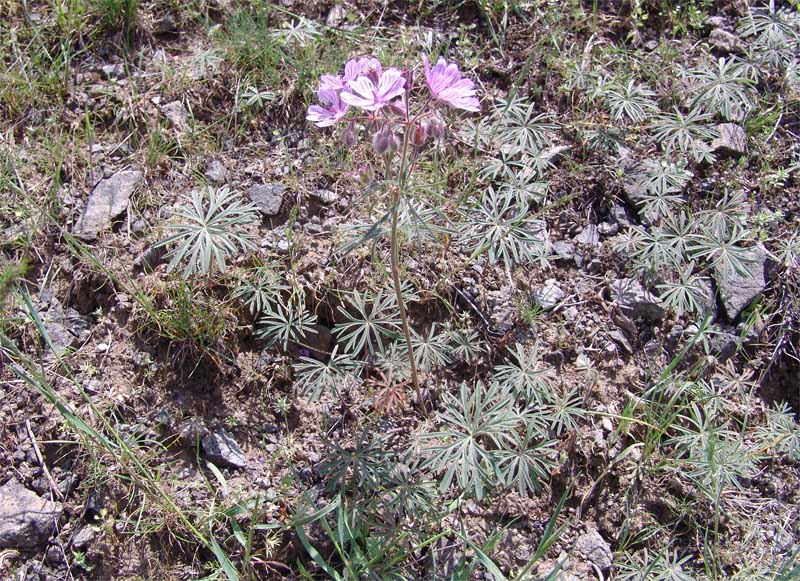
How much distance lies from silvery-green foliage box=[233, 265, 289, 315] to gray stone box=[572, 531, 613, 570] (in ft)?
5.37

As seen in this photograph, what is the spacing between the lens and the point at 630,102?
3693 millimetres

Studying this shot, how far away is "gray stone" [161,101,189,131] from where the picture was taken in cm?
370

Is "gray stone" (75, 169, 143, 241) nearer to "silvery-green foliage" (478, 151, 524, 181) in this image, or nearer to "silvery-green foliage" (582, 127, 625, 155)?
"silvery-green foliage" (478, 151, 524, 181)

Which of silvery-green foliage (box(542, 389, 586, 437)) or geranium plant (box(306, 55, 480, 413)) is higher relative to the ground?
geranium plant (box(306, 55, 480, 413))

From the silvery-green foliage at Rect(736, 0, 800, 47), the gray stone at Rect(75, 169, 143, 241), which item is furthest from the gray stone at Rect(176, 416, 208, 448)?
the silvery-green foliage at Rect(736, 0, 800, 47)

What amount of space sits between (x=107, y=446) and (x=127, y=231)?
1.13 meters

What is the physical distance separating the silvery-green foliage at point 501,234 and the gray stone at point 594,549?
1.16 metres

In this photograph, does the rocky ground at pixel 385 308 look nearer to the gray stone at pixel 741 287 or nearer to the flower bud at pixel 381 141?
the gray stone at pixel 741 287

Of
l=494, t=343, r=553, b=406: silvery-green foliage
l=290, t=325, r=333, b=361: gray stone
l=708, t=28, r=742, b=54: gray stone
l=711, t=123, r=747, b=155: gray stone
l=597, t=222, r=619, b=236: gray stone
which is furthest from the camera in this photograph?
l=708, t=28, r=742, b=54: gray stone

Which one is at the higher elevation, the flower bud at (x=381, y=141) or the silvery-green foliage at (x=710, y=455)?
the flower bud at (x=381, y=141)

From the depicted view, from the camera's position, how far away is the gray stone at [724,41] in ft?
13.3

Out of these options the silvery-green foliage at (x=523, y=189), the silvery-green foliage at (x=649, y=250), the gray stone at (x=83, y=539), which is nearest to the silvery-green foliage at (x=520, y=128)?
the silvery-green foliage at (x=523, y=189)

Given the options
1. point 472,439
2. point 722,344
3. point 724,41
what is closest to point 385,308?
point 472,439

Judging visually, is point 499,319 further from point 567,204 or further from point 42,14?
point 42,14
